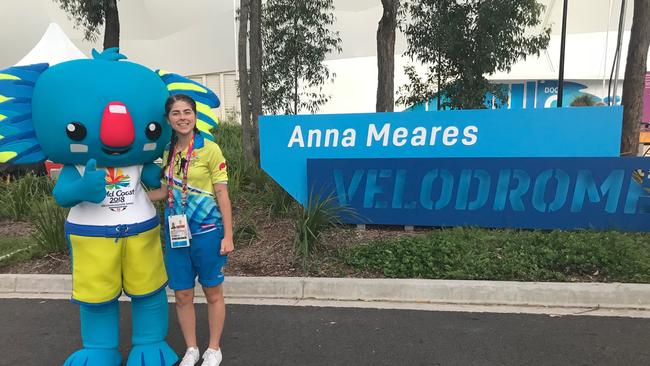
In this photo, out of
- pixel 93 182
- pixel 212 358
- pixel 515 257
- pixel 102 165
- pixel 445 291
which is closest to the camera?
pixel 93 182

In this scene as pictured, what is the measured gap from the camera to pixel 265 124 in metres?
6.28

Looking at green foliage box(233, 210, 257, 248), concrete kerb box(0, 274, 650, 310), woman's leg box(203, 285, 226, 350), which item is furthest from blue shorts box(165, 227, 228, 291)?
green foliage box(233, 210, 257, 248)

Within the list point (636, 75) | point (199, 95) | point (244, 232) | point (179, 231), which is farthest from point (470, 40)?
point (179, 231)

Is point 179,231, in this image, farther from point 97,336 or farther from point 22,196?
point 22,196

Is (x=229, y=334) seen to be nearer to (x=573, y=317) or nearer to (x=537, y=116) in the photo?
(x=573, y=317)

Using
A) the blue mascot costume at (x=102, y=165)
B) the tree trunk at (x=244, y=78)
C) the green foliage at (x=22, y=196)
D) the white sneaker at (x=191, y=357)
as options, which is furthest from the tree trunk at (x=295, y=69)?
the white sneaker at (x=191, y=357)

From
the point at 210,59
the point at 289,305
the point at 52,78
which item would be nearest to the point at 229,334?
the point at 289,305

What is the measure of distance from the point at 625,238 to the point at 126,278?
471 centimetres

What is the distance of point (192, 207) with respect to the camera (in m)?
2.81

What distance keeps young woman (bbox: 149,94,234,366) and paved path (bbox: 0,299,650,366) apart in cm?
74

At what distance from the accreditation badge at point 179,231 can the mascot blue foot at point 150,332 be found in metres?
0.50

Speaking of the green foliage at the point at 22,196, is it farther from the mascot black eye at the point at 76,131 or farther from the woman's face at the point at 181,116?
the woman's face at the point at 181,116

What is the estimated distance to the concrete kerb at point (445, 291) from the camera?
4.09 meters

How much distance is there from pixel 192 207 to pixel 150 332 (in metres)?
0.92
